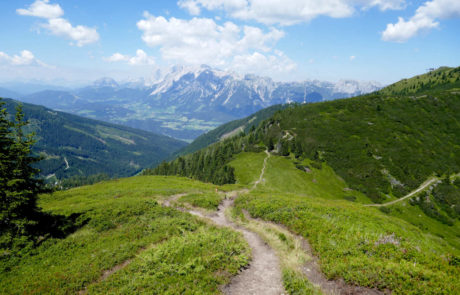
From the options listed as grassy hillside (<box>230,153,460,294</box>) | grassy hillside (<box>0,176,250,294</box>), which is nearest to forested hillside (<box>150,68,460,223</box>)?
grassy hillside (<box>230,153,460,294</box>)

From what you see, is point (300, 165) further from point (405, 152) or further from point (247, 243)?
point (247, 243)

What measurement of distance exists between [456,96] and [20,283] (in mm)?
215783

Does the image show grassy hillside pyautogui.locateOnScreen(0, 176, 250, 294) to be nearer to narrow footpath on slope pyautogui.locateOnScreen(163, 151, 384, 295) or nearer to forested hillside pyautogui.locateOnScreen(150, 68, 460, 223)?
narrow footpath on slope pyautogui.locateOnScreen(163, 151, 384, 295)

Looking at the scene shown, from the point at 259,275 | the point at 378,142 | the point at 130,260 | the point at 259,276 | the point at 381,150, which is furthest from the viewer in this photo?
the point at 378,142

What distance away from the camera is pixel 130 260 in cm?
1806

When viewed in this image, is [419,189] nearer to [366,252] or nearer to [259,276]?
[366,252]

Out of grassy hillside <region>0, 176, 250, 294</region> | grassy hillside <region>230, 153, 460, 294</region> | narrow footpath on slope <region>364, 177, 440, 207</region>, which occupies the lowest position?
narrow footpath on slope <region>364, 177, 440, 207</region>

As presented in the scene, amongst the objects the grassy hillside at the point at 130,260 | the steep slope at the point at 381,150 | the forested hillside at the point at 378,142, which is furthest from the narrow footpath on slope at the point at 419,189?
the grassy hillside at the point at 130,260

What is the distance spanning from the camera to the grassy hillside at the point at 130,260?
46.3 feet

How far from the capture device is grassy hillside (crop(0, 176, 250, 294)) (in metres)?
14.1

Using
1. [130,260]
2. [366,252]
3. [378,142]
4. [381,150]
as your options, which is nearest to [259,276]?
[366,252]

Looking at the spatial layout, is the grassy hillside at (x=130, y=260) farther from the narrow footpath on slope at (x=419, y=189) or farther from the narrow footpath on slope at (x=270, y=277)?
the narrow footpath on slope at (x=419, y=189)

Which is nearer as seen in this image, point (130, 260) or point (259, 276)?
point (259, 276)

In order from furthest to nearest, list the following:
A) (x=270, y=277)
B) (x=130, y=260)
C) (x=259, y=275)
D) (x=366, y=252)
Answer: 1. (x=130, y=260)
2. (x=366, y=252)
3. (x=259, y=275)
4. (x=270, y=277)
